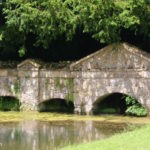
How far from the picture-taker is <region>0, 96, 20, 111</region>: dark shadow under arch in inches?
867

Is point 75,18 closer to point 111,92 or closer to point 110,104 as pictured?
point 111,92

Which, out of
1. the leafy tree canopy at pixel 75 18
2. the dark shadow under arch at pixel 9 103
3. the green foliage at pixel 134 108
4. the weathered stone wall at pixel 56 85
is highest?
the leafy tree canopy at pixel 75 18

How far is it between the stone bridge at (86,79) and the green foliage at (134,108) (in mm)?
237

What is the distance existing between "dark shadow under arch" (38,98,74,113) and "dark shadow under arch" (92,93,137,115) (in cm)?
130

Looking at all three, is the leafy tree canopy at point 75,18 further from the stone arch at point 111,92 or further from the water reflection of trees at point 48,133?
the water reflection of trees at point 48,133

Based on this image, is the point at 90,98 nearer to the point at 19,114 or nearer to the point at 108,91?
the point at 108,91

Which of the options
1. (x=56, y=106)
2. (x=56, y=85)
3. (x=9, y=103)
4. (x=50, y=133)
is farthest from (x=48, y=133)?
(x=9, y=103)

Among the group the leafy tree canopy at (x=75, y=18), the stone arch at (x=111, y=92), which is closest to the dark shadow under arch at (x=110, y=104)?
the stone arch at (x=111, y=92)

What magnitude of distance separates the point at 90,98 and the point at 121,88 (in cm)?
144

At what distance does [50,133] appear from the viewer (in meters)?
15.8

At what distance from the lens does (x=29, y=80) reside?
21656 millimetres

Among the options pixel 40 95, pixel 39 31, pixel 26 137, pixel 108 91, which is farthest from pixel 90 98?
pixel 26 137

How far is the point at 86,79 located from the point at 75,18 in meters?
2.58

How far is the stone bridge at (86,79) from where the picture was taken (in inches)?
768
